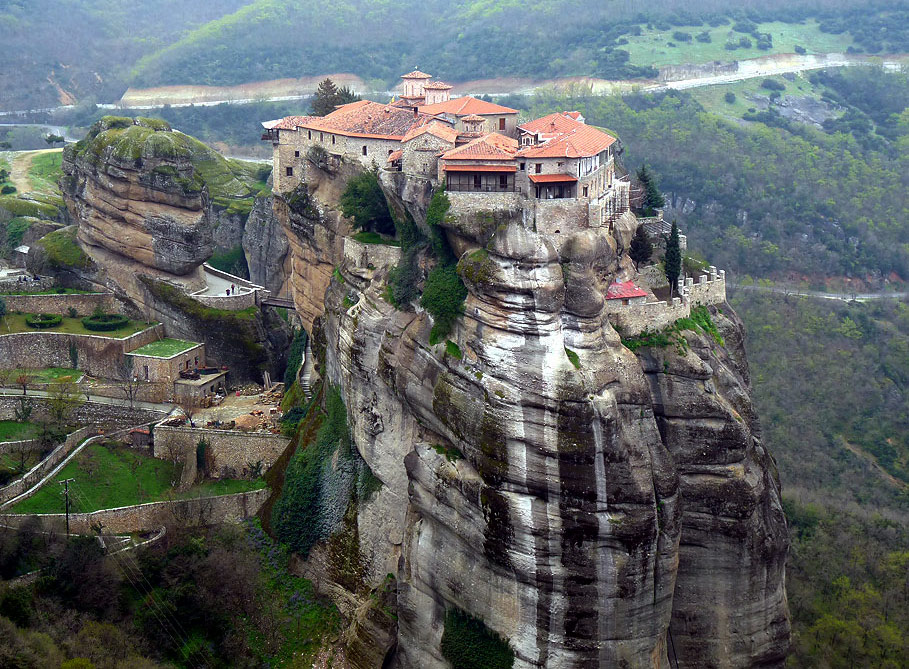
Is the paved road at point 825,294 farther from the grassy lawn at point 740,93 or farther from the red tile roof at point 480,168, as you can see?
the red tile roof at point 480,168

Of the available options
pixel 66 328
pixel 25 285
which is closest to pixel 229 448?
pixel 66 328

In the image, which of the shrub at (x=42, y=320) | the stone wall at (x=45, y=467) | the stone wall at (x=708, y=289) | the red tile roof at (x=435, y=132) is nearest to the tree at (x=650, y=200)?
the stone wall at (x=708, y=289)

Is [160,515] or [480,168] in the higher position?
[480,168]

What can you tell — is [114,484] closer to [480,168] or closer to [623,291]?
[480,168]

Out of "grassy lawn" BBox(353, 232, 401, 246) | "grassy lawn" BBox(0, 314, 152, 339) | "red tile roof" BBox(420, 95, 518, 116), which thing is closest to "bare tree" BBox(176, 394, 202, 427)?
"grassy lawn" BBox(0, 314, 152, 339)

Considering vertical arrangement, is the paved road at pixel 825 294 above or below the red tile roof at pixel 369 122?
below
